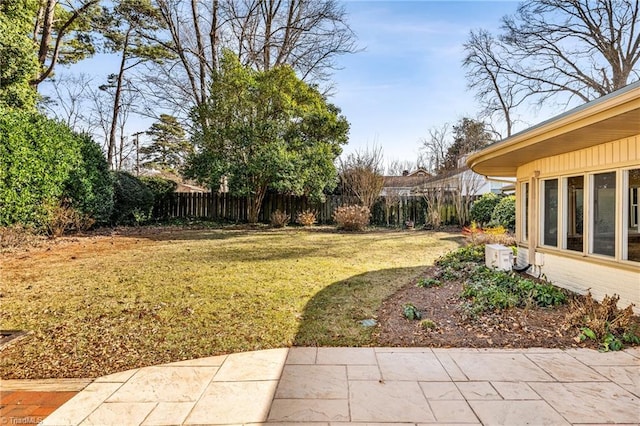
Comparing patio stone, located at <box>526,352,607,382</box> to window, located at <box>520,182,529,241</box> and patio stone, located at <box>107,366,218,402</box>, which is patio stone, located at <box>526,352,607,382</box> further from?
window, located at <box>520,182,529,241</box>

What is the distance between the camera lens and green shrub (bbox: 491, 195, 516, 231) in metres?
10.6

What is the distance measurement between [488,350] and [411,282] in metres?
2.45

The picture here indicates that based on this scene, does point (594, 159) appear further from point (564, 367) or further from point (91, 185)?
point (91, 185)

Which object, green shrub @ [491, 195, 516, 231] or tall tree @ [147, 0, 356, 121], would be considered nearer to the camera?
green shrub @ [491, 195, 516, 231]

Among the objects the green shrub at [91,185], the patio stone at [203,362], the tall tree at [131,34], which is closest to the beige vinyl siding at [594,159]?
the patio stone at [203,362]

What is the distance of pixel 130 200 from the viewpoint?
12000 millimetres

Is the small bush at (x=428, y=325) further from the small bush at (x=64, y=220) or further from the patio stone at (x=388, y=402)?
the small bush at (x=64, y=220)

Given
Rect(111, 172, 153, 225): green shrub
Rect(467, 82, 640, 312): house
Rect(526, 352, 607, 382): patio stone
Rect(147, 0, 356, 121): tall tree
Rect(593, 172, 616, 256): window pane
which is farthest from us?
Rect(147, 0, 356, 121): tall tree

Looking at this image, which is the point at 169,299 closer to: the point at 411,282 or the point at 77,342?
the point at 77,342

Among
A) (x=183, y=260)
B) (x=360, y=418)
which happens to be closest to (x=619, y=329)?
(x=360, y=418)

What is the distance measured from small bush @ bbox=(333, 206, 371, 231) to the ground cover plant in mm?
7702

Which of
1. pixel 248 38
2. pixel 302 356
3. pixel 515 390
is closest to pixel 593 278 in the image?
pixel 515 390

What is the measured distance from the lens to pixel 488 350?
3.05 meters

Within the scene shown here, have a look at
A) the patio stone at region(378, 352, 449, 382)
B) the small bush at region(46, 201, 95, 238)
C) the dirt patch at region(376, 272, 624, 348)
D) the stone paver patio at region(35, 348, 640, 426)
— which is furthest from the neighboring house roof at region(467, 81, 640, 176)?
the small bush at region(46, 201, 95, 238)
